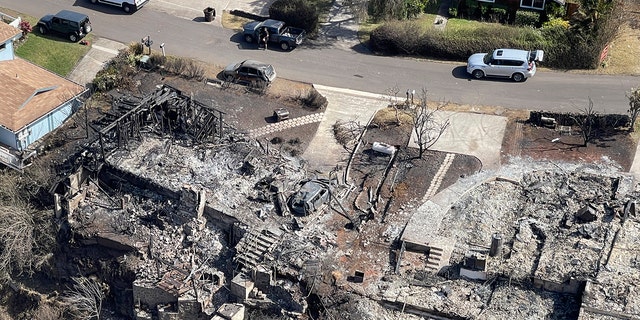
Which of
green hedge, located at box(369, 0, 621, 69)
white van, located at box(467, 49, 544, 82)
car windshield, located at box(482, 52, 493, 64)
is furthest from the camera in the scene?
green hedge, located at box(369, 0, 621, 69)

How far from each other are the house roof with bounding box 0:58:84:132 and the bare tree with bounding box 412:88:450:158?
2298cm

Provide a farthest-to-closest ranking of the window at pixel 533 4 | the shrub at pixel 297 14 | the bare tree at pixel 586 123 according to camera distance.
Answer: the window at pixel 533 4 < the shrub at pixel 297 14 < the bare tree at pixel 586 123

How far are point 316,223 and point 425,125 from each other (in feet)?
37.5

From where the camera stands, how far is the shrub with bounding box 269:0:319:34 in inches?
2712

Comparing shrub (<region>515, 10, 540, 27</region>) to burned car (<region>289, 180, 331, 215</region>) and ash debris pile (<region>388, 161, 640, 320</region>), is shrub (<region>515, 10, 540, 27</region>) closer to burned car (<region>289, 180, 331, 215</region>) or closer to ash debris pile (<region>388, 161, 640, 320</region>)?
ash debris pile (<region>388, 161, 640, 320</region>)

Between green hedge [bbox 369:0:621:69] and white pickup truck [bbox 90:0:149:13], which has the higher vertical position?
green hedge [bbox 369:0:621:69]

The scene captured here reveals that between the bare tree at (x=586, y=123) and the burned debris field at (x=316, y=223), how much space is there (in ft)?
3.69

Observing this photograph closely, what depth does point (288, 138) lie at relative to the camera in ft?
197

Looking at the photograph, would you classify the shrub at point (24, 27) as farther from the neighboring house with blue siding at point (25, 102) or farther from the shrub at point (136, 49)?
the shrub at point (136, 49)

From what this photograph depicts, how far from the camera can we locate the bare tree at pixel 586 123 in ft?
191

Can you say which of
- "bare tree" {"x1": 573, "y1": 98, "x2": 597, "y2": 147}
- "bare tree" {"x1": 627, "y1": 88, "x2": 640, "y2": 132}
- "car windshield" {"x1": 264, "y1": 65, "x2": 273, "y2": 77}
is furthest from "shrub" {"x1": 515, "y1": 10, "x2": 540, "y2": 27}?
"car windshield" {"x1": 264, "y1": 65, "x2": 273, "y2": 77}

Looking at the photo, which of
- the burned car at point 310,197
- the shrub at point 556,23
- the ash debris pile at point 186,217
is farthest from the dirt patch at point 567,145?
the ash debris pile at point 186,217

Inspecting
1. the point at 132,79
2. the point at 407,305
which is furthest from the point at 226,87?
the point at 407,305

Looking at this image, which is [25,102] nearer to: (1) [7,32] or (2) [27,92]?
(2) [27,92]
